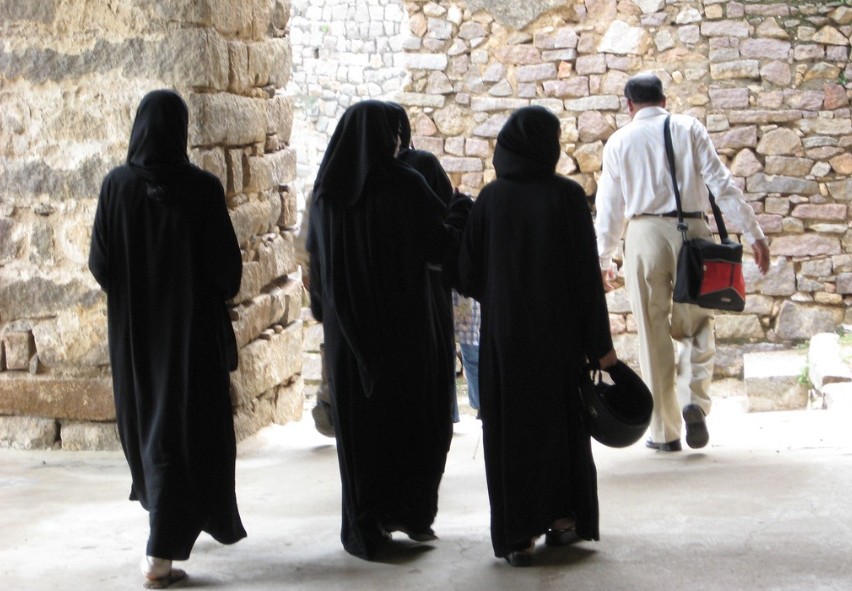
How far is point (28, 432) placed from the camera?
16.5 ft

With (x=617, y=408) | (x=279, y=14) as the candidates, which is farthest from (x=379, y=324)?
(x=279, y=14)

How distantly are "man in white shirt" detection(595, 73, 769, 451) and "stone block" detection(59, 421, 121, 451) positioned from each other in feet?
7.24

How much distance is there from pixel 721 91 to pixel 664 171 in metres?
4.21

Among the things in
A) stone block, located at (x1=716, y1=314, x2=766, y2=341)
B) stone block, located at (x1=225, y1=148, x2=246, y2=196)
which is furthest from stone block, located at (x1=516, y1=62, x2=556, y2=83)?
stone block, located at (x1=225, y1=148, x2=246, y2=196)

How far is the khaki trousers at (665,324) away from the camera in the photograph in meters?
4.95

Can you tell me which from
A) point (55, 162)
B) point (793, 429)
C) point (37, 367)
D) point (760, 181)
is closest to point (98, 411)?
point (37, 367)

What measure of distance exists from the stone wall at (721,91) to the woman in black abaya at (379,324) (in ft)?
18.4

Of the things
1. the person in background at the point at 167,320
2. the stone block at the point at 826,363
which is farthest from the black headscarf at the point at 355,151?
the stone block at the point at 826,363

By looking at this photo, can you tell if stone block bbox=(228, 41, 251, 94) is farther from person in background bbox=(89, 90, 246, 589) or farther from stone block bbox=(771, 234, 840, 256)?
stone block bbox=(771, 234, 840, 256)

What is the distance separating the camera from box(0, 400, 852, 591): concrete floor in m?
3.40

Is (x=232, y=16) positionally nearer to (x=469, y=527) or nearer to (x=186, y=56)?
(x=186, y=56)

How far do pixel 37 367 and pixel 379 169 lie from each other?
2167mm

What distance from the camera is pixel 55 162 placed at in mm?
4957

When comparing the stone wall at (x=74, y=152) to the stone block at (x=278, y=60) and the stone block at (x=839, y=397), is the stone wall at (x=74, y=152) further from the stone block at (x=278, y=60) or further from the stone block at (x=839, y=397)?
the stone block at (x=839, y=397)
